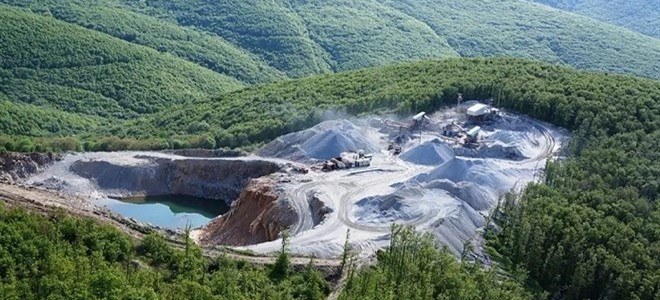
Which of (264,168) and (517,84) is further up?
(517,84)

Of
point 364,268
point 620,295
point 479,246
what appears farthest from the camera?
point 479,246

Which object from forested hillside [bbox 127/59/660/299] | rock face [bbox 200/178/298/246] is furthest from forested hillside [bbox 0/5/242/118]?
rock face [bbox 200/178/298/246]

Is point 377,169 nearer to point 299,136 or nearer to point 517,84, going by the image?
point 299,136

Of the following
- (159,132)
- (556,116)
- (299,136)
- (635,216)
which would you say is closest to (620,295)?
(635,216)

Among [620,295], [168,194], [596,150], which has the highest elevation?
[596,150]

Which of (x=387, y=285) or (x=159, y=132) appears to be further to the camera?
(x=159, y=132)

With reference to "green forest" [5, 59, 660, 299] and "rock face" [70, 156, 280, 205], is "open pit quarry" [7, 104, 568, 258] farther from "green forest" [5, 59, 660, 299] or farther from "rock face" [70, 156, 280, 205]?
"green forest" [5, 59, 660, 299]

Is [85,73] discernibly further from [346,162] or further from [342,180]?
[342,180]
